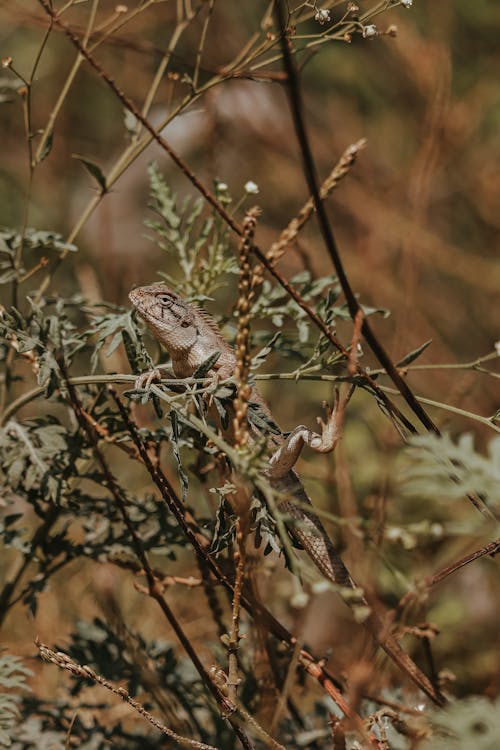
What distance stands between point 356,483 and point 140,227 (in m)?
2.75

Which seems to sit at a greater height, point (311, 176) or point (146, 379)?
point (311, 176)

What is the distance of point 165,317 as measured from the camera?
1770mm

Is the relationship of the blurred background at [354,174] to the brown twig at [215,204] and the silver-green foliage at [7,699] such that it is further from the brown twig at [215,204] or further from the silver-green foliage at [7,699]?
the brown twig at [215,204]

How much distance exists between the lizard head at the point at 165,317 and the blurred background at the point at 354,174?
0.76m

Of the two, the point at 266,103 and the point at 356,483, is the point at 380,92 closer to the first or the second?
the point at 266,103

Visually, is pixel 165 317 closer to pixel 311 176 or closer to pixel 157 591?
pixel 157 591

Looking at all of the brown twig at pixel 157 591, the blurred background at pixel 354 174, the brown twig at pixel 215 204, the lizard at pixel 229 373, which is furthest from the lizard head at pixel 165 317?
the blurred background at pixel 354 174

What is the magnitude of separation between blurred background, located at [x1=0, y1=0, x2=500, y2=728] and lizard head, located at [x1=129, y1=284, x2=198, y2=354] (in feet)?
2.51

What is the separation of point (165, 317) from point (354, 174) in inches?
97.8

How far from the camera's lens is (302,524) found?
0.98 metres

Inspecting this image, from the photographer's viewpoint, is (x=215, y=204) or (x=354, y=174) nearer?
(x=215, y=204)

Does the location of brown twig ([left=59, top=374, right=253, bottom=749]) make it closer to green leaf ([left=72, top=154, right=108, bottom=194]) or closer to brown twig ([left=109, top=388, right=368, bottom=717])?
brown twig ([left=109, top=388, right=368, bottom=717])

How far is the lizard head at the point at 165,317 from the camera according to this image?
172 cm

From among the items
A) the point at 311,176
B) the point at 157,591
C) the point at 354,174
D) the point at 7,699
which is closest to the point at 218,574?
the point at 157,591
